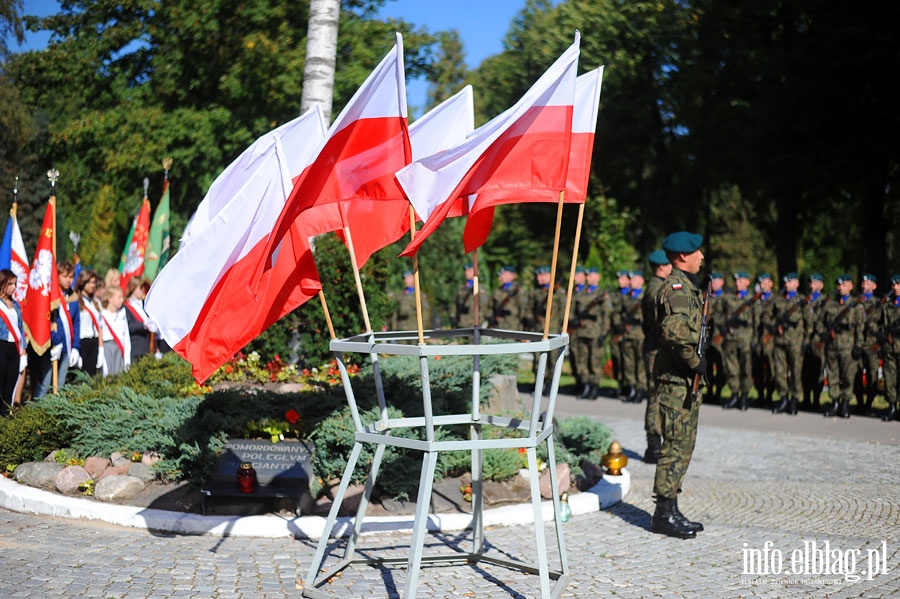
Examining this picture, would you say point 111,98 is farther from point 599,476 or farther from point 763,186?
point 599,476

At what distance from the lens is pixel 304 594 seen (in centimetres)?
539

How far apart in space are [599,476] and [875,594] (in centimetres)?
333

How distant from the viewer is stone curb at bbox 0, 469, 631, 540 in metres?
6.91

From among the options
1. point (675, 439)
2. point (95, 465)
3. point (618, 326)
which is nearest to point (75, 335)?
point (95, 465)

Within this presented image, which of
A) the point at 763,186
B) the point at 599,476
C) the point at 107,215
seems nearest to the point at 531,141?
the point at 599,476

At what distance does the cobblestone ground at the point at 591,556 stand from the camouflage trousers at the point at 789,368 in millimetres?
5911

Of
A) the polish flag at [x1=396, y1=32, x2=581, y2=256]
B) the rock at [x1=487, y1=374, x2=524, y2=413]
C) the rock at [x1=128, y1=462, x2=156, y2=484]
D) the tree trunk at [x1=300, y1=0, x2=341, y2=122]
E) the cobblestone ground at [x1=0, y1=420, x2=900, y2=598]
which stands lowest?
the cobblestone ground at [x1=0, y1=420, x2=900, y2=598]

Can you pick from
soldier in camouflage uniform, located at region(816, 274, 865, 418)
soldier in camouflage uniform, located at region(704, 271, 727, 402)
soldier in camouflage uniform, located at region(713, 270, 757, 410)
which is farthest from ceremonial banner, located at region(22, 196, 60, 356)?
soldier in camouflage uniform, located at region(816, 274, 865, 418)

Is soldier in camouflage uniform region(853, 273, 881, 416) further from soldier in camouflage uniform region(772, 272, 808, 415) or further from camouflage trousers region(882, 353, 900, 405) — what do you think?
soldier in camouflage uniform region(772, 272, 808, 415)

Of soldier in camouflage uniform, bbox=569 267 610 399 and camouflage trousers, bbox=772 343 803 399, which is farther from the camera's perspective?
soldier in camouflage uniform, bbox=569 267 610 399

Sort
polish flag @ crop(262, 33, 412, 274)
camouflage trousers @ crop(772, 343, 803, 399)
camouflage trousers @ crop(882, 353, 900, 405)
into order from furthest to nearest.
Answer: camouflage trousers @ crop(772, 343, 803, 399), camouflage trousers @ crop(882, 353, 900, 405), polish flag @ crop(262, 33, 412, 274)

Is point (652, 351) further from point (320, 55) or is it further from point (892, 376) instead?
point (320, 55)

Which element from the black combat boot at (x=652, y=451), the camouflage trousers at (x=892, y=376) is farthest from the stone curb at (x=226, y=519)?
the camouflage trousers at (x=892, y=376)

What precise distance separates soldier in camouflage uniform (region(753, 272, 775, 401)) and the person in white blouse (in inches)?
389
